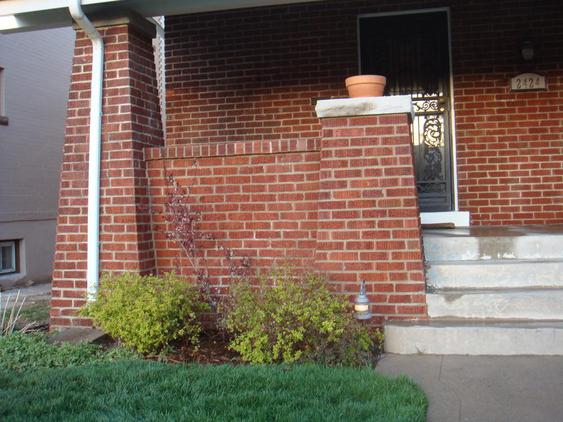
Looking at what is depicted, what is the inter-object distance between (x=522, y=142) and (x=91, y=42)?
15.6 ft

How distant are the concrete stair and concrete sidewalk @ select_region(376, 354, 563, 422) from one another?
0.10 metres

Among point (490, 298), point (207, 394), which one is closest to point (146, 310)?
point (207, 394)

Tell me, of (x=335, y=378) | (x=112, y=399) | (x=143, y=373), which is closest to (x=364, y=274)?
(x=335, y=378)

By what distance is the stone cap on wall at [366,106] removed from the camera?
183 inches

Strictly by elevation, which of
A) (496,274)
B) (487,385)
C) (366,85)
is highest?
(366,85)

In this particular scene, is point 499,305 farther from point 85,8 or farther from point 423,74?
point 85,8

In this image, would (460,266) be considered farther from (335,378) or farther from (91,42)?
(91,42)

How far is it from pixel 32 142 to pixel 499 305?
9.02 metres

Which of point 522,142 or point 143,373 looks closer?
point 143,373

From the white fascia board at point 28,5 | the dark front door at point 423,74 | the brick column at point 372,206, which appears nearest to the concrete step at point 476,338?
the brick column at point 372,206

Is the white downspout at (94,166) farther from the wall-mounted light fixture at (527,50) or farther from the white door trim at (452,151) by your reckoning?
the wall-mounted light fixture at (527,50)

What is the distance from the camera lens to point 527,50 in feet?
21.7

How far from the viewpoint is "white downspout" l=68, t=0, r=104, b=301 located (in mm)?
5078

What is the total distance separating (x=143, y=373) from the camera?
12.6ft
